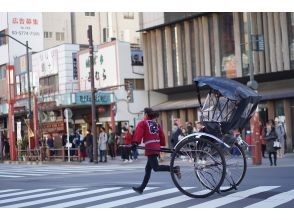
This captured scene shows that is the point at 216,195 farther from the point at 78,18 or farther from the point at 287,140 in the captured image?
the point at 78,18

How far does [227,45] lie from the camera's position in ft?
101

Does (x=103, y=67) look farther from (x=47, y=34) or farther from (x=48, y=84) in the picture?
(x=47, y=34)

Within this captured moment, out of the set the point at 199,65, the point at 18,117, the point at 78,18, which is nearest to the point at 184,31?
the point at 199,65

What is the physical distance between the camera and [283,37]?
27.7 meters

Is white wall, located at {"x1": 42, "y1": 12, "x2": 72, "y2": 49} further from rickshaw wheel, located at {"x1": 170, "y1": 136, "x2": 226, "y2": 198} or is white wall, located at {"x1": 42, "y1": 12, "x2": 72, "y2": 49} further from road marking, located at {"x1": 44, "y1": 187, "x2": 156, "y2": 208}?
rickshaw wheel, located at {"x1": 170, "y1": 136, "x2": 226, "y2": 198}

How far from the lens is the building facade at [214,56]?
28062 mm

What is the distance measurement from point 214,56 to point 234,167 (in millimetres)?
21466

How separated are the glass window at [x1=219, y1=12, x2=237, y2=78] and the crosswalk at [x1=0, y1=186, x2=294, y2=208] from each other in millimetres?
18778

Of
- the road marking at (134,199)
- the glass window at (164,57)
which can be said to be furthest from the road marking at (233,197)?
the glass window at (164,57)

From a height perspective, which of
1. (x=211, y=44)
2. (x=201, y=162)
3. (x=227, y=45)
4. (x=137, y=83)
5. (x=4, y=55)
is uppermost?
(x=4, y=55)

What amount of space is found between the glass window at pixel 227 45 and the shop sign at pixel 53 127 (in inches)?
519

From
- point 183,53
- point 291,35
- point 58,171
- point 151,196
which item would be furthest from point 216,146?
point 183,53

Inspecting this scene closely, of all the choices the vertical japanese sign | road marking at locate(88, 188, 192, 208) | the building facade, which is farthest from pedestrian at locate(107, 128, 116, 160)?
the vertical japanese sign

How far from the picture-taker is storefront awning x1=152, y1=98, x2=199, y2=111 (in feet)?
108
